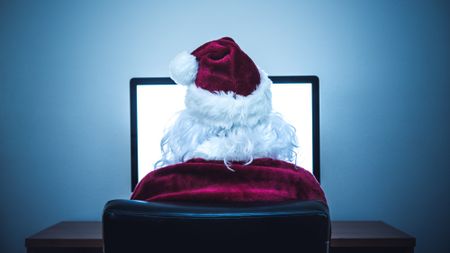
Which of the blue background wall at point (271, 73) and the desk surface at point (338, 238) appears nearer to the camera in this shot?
the desk surface at point (338, 238)

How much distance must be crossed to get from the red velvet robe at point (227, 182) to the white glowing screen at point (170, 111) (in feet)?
1.81

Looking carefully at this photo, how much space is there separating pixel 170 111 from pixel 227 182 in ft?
2.17

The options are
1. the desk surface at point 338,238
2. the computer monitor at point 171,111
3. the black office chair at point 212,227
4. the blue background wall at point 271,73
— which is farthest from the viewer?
the blue background wall at point 271,73

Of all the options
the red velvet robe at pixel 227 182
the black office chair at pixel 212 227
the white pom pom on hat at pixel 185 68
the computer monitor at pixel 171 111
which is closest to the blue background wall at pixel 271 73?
the computer monitor at pixel 171 111

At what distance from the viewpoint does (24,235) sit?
5.52ft

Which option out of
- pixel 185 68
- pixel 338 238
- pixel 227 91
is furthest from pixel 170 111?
pixel 338 238

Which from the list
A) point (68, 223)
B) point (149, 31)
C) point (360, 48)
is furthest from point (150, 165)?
point (360, 48)

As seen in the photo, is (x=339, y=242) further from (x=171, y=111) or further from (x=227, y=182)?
(x=171, y=111)

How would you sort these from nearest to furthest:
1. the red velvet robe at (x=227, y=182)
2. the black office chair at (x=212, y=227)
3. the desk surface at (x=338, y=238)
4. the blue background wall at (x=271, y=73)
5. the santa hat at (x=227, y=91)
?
the black office chair at (x=212, y=227), the red velvet robe at (x=227, y=182), the santa hat at (x=227, y=91), the desk surface at (x=338, y=238), the blue background wall at (x=271, y=73)

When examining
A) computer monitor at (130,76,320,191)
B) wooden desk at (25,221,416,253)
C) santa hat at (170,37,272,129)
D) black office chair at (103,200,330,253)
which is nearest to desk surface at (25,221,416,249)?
wooden desk at (25,221,416,253)

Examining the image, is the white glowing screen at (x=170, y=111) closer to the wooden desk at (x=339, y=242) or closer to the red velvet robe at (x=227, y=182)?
the wooden desk at (x=339, y=242)

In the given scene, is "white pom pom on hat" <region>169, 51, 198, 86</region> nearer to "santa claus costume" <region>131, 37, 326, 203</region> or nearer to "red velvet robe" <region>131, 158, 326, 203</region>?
"santa claus costume" <region>131, 37, 326, 203</region>

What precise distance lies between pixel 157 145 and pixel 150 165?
0.09m

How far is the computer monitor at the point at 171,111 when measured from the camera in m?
1.35
